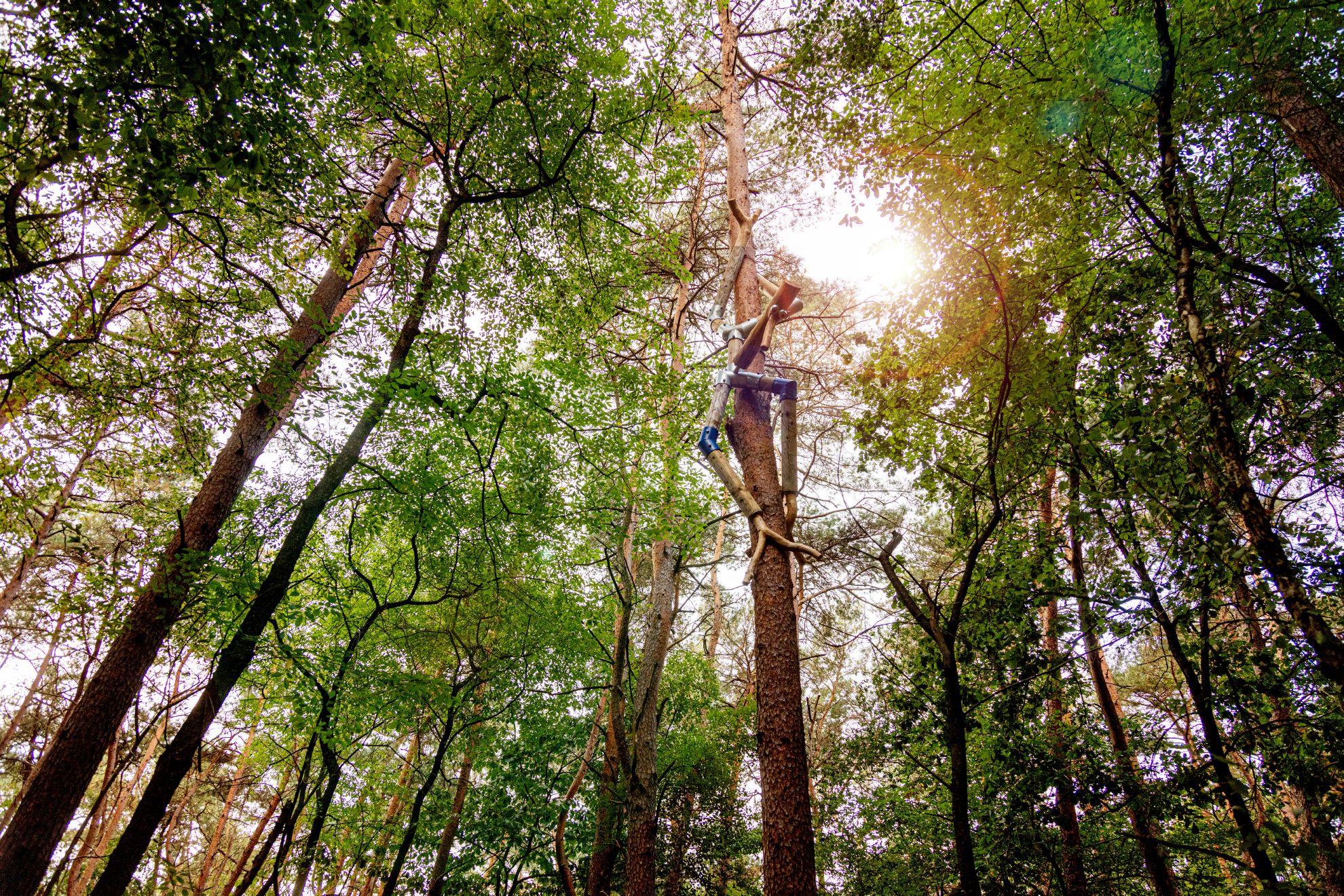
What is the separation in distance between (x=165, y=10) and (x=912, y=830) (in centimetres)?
1107

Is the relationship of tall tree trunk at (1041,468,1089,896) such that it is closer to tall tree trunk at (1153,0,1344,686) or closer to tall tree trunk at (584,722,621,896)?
tall tree trunk at (1153,0,1344,686)

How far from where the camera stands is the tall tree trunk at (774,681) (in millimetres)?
3242

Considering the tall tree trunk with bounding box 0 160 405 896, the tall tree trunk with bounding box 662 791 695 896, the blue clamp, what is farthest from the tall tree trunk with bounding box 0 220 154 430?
the tall tree trunk with bounding box 662 791 695 896

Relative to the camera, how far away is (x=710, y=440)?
4.49 meters

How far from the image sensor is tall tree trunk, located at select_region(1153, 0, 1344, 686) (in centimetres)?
199

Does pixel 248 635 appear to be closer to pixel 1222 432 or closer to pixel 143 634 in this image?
pixel 143 634

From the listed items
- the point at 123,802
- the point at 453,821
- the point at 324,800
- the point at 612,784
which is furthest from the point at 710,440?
the point at 123,802

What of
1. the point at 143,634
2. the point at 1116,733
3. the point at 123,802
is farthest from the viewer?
the point at 123,802

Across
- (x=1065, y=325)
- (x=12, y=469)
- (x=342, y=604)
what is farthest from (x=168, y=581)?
(x=1065, y=325)

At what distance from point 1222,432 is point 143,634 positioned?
25.1 feet

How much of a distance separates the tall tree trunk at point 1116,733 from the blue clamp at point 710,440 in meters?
2.52

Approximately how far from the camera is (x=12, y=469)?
455 centimetres

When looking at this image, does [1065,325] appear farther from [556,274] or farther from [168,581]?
[168,581]

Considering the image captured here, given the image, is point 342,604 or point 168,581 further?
point 342,604
